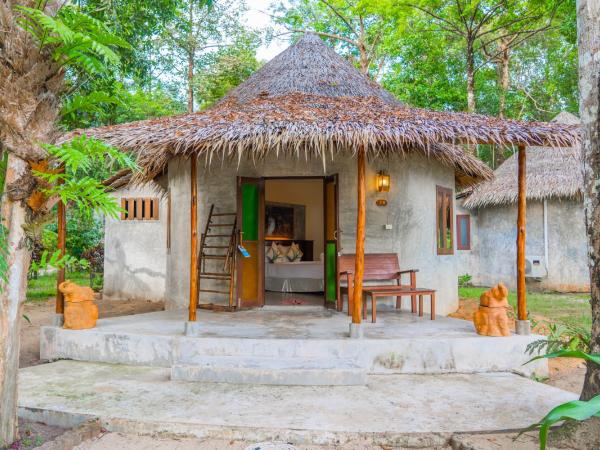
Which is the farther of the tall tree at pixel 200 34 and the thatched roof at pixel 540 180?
the tall tree at pixel 200 34

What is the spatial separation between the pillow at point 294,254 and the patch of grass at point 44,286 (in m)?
5.96

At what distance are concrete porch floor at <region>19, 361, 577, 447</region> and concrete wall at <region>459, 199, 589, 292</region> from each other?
9182 millimetres

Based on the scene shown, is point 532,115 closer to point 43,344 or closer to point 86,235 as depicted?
point 86,235

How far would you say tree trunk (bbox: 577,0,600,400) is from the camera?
3.03 m

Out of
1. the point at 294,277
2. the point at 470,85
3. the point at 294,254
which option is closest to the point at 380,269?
the point at 294,277

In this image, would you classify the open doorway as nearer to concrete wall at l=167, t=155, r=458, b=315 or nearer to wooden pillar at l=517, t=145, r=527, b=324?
concrete wall at l=167, t=155, r=458, b=315

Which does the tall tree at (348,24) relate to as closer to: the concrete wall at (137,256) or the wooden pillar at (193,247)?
the concrete wall at (137,256)

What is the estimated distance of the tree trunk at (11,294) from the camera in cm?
293

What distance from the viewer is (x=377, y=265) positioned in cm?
700

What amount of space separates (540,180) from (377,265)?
27.3ft

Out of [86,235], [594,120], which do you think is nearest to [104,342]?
[594,120]

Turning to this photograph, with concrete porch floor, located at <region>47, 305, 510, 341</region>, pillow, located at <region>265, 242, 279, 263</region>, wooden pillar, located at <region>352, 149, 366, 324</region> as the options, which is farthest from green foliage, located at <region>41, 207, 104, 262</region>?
wooden pillar, located at <region>352, 149, 366, 324</region>

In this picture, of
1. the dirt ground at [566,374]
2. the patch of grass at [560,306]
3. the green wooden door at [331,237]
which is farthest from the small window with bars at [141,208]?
the dirt ground at [566,374]

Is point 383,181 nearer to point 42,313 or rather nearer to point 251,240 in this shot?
point 251,240
